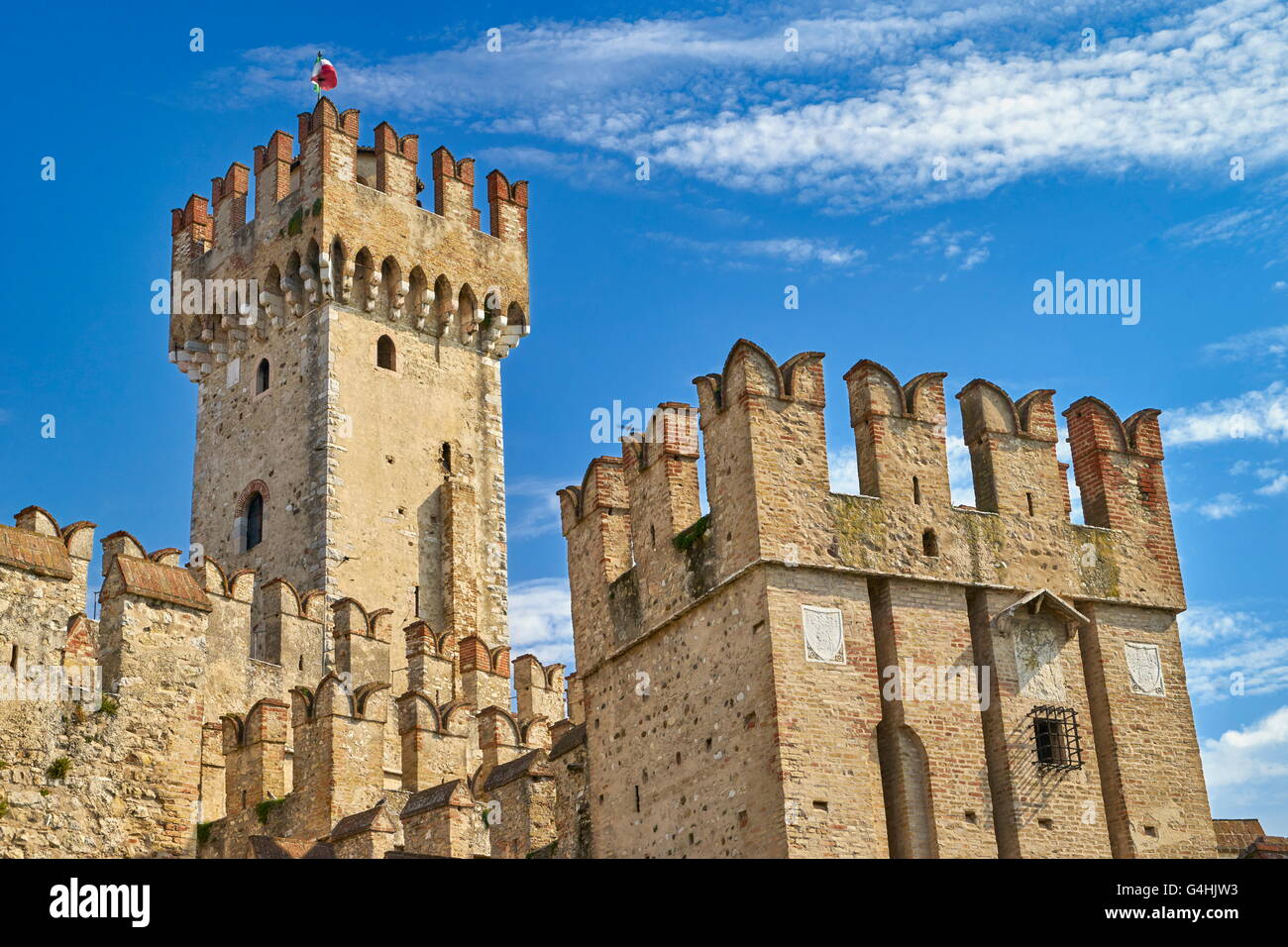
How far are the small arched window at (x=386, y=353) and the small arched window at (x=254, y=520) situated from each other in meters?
3.92

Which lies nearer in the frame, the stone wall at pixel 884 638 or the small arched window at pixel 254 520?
the stone wall at pixel 884 638

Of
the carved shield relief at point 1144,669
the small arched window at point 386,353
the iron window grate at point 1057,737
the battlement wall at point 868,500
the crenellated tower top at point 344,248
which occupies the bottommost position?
the iron window grate at point 1057,737

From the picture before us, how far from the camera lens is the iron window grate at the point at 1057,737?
58.0 ft

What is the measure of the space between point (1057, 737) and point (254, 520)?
2415 centimetres

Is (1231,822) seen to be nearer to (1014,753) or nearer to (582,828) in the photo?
(1014,753)

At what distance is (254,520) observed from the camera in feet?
126

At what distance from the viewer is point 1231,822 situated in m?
20.4

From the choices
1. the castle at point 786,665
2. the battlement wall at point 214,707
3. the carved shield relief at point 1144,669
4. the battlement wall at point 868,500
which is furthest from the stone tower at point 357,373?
the carved shield relief at point 1144,669

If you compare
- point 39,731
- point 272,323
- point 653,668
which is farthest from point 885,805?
point 272,323

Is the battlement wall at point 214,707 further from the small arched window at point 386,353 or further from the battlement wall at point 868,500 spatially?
the small arched window at point 386,353

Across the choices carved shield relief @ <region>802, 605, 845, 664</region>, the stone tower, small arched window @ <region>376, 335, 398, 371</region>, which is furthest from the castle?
Answer: small arched window @ <region>376, 335, 398, 371</region>
